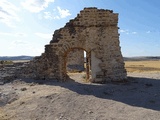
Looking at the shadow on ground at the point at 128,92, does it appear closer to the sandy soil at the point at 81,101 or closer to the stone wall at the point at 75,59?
the sandy soil at the point at 81,101

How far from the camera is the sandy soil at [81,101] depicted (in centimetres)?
1024

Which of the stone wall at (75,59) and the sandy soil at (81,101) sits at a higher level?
the stone wall at (75,59)

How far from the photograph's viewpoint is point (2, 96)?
13492 millimetres

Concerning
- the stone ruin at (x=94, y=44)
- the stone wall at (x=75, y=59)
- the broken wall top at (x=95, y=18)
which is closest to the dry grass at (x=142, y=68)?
the stone wall at (x=75, y=59)

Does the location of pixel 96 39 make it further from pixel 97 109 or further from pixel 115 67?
pixel 97 109

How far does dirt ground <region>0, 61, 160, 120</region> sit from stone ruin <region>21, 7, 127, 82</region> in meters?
1.11

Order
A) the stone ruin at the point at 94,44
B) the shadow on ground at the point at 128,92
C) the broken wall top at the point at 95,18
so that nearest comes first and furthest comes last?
the shadow on ground at the point at 128,92 → the stone ruin at the point at 94,44 → the broken wall top at the point at 95,18

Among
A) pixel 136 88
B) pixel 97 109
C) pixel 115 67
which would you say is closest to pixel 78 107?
pixel 97 109

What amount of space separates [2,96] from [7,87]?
1720 millimetres

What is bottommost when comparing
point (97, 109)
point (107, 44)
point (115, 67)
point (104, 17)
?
point (97, 109)

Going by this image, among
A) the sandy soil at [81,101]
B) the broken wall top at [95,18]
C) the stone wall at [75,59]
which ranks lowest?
the sandy soil at [81,101]

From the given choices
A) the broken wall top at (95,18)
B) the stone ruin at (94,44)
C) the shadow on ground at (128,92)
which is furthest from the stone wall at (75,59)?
the shadow on ground at (128,92)

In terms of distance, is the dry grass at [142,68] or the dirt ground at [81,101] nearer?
the dirt ground at [81,101]

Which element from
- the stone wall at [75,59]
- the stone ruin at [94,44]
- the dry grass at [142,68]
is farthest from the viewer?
the dry grass at [142,68]
